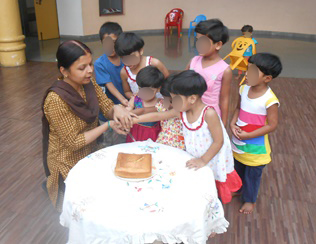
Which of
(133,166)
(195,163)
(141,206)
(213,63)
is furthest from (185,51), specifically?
(141,206)

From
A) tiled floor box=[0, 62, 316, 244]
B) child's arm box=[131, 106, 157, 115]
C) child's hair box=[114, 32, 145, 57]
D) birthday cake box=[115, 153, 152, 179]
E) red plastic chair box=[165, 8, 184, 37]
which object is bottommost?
tiled floor box=[0, 62, 316, 244]

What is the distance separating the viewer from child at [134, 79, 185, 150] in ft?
6.63

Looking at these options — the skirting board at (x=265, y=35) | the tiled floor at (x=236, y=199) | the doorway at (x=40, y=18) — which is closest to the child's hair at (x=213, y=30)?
the tiled floor at (x=236, y=199)

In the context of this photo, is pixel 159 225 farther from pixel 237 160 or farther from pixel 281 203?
pixel 281 203

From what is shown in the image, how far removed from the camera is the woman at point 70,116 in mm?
1840

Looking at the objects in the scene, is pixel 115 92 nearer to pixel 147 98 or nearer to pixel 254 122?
pixel 147 98

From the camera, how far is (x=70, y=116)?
75.9 inches

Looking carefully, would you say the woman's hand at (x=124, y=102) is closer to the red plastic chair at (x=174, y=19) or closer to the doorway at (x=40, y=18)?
the doorway at (x=40, y=18)

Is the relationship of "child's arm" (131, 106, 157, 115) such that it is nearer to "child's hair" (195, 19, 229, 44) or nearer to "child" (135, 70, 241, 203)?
"child" (135, 70, 241, 203)

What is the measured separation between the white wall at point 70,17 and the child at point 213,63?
7.92 m

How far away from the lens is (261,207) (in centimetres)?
252

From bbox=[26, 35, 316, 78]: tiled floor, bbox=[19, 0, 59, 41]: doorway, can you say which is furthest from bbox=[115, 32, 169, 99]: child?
bbox=[19, 0, 59, 41]: doorway

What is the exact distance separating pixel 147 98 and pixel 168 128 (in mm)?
265

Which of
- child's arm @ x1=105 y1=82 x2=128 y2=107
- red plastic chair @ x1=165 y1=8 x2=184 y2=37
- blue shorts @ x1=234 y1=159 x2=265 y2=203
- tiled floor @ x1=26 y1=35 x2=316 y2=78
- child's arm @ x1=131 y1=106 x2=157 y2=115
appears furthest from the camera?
red plastic chair @ x1=165 y1=8 x2=184 y2=37
